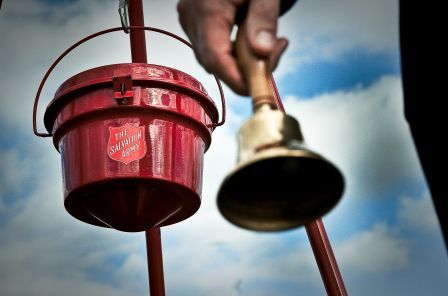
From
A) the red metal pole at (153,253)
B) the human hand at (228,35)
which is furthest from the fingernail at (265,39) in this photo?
the red metal pole at (153,253)

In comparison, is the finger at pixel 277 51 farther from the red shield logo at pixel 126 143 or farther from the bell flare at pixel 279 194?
the red shield logo at pixel 126 143

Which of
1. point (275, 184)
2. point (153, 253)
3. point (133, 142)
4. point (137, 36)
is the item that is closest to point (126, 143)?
point (133, 142)

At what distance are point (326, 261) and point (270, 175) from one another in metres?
2.28

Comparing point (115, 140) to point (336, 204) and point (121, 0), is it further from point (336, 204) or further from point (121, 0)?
point (336, 204)

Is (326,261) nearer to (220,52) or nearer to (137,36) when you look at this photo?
(137,36)

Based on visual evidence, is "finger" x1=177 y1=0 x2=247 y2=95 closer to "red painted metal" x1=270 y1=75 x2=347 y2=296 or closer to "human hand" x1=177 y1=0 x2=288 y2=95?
"human hand" x1=177 y1=0 x2=288 y2=95

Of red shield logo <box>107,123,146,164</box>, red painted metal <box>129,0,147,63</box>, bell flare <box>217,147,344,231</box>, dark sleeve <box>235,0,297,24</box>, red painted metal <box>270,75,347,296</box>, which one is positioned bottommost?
bell flare <box>217,147,344,231</box>

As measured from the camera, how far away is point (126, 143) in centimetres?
202

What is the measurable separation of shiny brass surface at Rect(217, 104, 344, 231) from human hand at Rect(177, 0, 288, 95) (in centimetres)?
6

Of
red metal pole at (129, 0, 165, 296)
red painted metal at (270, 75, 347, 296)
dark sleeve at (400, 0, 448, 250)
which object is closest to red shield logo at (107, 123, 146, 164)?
red metal pole at (129, 0, 165, 296)

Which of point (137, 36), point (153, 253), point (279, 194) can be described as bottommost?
point (279, 194)

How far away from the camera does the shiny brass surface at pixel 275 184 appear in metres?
0.73

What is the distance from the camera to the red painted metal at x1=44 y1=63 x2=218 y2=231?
2.03 meters

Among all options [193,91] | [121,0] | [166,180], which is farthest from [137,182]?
[121,0]
